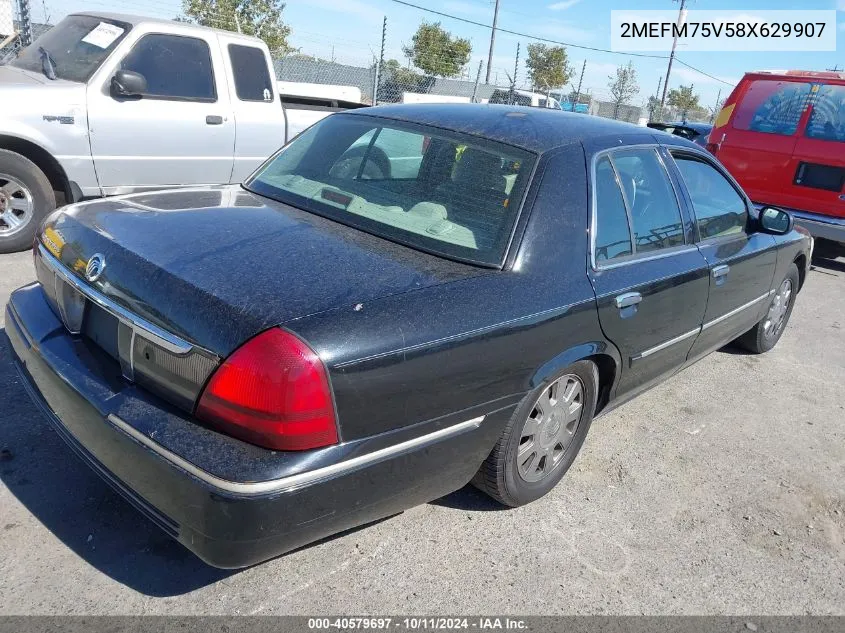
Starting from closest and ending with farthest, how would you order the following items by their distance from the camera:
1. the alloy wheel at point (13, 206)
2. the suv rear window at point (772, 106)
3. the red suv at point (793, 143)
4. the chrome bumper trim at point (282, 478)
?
the chrome bumper trim at point (282, 478)
the alloy wheel at point (13, 206)
the red suv at point (793, 143)
the suv rear window at point (772, 106)

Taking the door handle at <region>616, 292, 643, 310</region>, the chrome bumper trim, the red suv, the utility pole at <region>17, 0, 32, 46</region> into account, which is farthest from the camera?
the utility pole at <region>17, 0, 32, 46</region>

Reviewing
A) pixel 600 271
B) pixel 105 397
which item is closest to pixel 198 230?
pixel 105 397

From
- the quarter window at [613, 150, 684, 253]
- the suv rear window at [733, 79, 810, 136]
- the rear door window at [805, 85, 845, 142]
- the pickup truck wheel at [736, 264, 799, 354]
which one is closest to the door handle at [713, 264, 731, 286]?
the quarter window at [613, 150, 684, 253]

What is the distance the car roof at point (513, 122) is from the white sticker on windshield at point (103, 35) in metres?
3.25

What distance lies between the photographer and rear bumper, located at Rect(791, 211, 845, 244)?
774 centimetres

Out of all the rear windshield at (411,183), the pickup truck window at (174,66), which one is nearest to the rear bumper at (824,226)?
the rear windshield at (411,183)

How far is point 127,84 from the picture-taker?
5.49 metres

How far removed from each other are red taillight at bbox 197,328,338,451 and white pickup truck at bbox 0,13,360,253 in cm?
424

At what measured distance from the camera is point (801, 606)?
105 inches

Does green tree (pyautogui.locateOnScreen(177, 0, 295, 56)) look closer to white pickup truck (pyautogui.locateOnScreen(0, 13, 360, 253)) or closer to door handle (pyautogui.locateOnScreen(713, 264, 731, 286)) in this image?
white pickup truck (pyautogui.locateOnScreen(0, 13, 360, 253))

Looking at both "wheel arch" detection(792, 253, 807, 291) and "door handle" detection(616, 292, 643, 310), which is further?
"wheel arch" detection(792, 253, 807, 291)

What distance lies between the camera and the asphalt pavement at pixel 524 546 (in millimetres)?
2404

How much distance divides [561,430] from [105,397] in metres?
1.80

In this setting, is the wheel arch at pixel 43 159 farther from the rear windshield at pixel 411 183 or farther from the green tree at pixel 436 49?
the green tree at pixel 436 49
